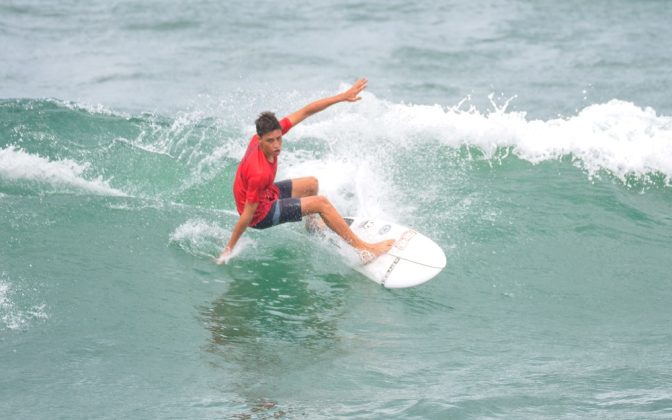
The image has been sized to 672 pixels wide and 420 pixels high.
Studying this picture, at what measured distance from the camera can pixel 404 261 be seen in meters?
8.08

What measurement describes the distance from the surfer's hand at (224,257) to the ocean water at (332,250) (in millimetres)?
61

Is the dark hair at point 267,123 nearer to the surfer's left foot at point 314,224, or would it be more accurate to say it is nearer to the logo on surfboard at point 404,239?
the surfer's left foot at point 314,224

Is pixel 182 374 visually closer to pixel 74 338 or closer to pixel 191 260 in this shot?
pixel 74 338

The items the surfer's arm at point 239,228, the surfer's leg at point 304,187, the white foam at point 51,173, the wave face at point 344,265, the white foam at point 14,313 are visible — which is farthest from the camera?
the white foam at point 51,173

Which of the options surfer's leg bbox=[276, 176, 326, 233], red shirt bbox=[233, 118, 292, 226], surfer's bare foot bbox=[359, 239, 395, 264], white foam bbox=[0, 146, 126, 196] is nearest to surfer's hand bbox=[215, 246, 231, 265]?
red shirt bbox=[233, 118, 292, 226]

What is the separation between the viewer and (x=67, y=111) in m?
12.6

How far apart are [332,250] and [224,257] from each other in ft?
3.38

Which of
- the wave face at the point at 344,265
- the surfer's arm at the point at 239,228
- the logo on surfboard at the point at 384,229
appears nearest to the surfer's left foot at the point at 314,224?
the wave face at the point at 344,265

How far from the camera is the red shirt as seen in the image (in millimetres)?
7565

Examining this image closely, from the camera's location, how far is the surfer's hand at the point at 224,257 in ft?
26.8

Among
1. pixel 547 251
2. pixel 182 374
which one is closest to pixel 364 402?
pixel 182 374

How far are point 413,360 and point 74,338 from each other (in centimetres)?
251

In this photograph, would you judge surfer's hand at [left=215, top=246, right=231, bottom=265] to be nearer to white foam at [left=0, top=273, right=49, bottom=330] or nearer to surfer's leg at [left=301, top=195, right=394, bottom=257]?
surfer's leg at [left=301, top=195, right=394, bottom=257]

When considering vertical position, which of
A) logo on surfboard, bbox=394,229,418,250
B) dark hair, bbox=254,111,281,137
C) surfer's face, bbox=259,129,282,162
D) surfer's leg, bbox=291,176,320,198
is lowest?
logo on surfboard, bbox=394,229,418,250
